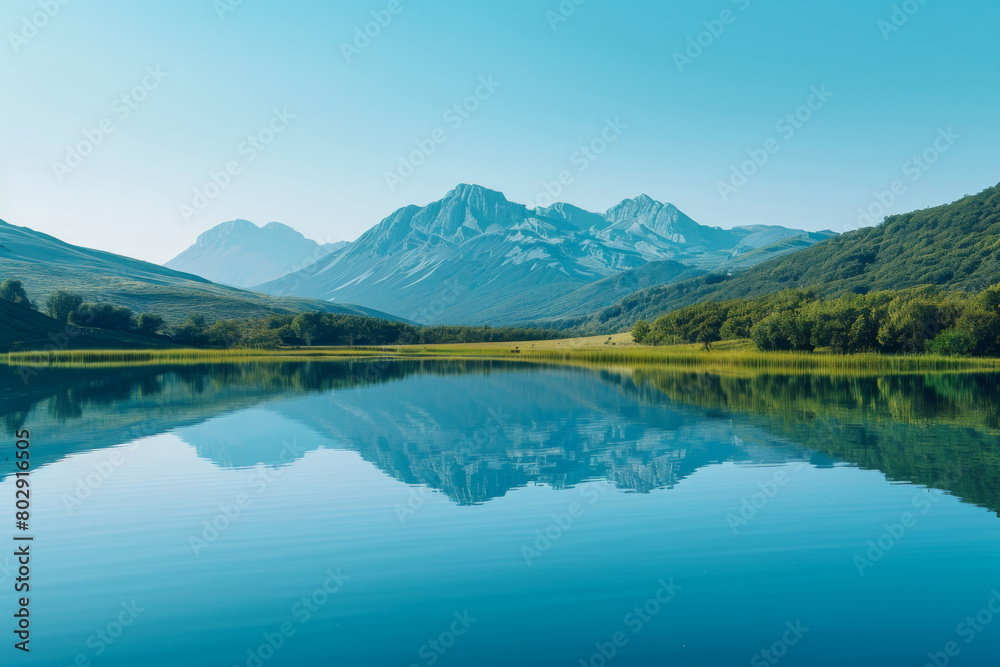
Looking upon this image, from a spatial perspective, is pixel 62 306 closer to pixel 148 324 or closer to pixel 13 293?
pixel 13 293

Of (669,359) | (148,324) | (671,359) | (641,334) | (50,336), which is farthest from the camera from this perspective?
(641,334)

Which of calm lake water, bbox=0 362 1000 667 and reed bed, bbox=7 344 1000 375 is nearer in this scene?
calm lake water, bbox=0 362 1000 667

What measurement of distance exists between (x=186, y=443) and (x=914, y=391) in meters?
58.9

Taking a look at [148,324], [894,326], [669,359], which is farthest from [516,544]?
[148,324]

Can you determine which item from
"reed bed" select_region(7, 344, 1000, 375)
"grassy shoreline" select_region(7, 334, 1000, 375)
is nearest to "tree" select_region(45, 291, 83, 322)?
"grassy shoreline" select_region(7, 334, 1000, 375)

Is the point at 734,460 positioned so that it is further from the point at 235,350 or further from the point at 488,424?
the point at 235,350

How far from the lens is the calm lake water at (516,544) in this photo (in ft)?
43.1

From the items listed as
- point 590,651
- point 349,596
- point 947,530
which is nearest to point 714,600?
point 590,651

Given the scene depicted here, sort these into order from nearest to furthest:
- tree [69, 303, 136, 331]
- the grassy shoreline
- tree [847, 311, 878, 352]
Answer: the grassy shoreline < tree [847, 311, 878, 352] < tree [69, 303, 136, 331]

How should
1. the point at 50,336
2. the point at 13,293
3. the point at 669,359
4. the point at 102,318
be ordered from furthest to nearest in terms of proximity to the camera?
the point at 102,318 → the point at 13,293 → the point at 50,336 → the point at 669,359

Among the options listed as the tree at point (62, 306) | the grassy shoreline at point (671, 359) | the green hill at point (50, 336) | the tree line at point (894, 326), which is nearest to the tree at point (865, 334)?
the tree line at point (894, 326)

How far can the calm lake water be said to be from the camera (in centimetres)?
1315

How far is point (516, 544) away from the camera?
19.3m

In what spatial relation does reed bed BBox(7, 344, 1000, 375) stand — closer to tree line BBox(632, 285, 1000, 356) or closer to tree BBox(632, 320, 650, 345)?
tree line BBox(632, 285, 1000, 356)
